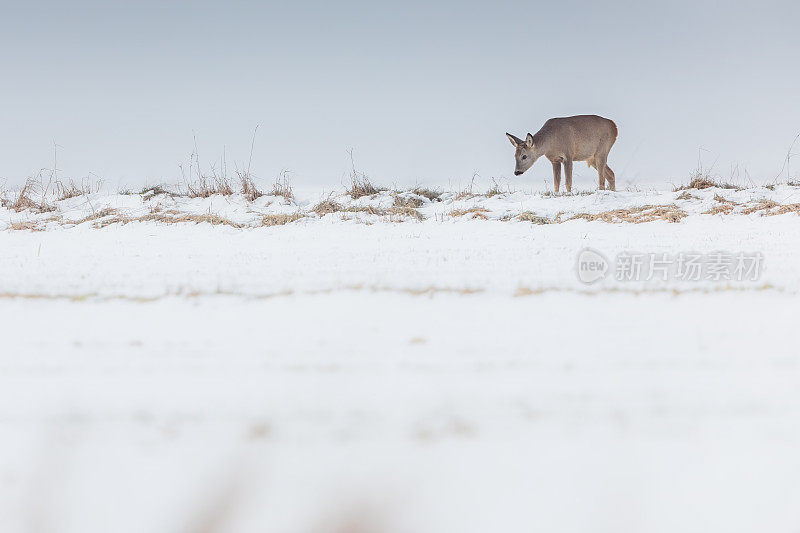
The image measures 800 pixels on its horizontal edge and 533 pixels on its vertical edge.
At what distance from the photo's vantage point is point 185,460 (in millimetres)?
254

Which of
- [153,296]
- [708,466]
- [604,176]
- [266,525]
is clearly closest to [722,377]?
[708,466]

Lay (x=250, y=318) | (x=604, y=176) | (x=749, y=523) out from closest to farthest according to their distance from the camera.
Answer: (x=749, y=523), (x=250, y=318), (x=604, y=176)

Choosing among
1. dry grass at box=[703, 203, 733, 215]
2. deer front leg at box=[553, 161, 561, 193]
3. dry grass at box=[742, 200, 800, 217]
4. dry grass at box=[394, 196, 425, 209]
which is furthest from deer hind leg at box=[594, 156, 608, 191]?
dry grass at box=[742, 200, 800, 217]

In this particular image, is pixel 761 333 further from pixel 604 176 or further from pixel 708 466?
pixel 604 176

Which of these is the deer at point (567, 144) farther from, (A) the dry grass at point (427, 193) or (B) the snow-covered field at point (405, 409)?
(B) the snow-covered field at point (405, 409)

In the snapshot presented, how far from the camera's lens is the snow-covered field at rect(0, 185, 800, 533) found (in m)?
0.24

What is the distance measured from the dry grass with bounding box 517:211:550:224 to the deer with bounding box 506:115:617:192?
145 inches

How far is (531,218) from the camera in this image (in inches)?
104

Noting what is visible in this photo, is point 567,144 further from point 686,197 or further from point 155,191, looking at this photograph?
point 155,191

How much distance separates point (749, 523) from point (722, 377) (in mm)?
69

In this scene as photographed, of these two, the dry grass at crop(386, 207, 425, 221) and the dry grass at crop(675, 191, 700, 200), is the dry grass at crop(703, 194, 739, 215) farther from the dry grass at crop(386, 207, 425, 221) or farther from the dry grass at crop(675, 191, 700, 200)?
the dry grass at crop(386, 207, 425, 221)

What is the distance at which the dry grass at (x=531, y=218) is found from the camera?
258 cm

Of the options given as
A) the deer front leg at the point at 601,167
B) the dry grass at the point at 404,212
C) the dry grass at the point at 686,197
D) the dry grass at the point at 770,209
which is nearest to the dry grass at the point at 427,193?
the dry grass at the point at 404,212

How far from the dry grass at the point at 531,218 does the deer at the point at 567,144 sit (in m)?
3.68
